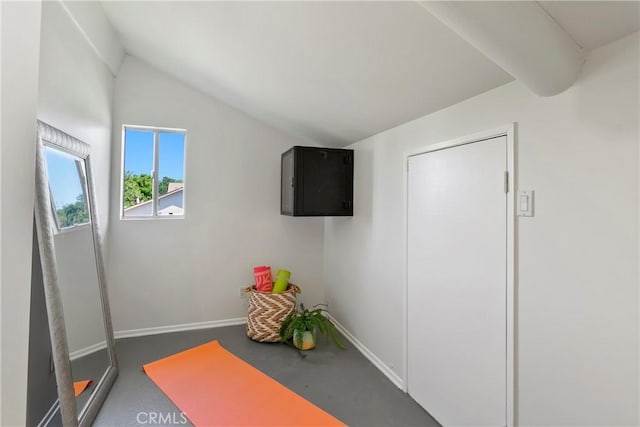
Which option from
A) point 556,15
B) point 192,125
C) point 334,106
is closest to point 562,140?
point 556,15

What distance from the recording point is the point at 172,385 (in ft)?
7.36

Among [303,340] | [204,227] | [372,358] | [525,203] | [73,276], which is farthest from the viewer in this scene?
[204,227]

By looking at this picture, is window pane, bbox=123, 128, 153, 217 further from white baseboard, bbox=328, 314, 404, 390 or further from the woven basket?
white baseboard, bbox=328, 314, 404, 390

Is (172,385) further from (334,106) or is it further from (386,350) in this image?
(334,106)

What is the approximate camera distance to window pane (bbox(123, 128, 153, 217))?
124 inches

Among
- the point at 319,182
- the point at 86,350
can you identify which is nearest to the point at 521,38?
the point at 319,182

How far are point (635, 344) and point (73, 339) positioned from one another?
2715 millimetres

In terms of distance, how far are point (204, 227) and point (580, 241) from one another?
3.16m

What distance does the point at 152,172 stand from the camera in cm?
323

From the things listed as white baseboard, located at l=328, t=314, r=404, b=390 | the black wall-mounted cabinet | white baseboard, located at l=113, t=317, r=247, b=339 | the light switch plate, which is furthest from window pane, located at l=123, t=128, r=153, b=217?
the light switch plate

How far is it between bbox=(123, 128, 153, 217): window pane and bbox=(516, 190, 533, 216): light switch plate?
3291 millimetres

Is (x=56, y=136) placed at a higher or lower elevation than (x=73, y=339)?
higher

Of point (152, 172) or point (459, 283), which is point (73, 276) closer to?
point (152, 172)

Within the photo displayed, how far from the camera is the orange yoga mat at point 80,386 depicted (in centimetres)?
172
